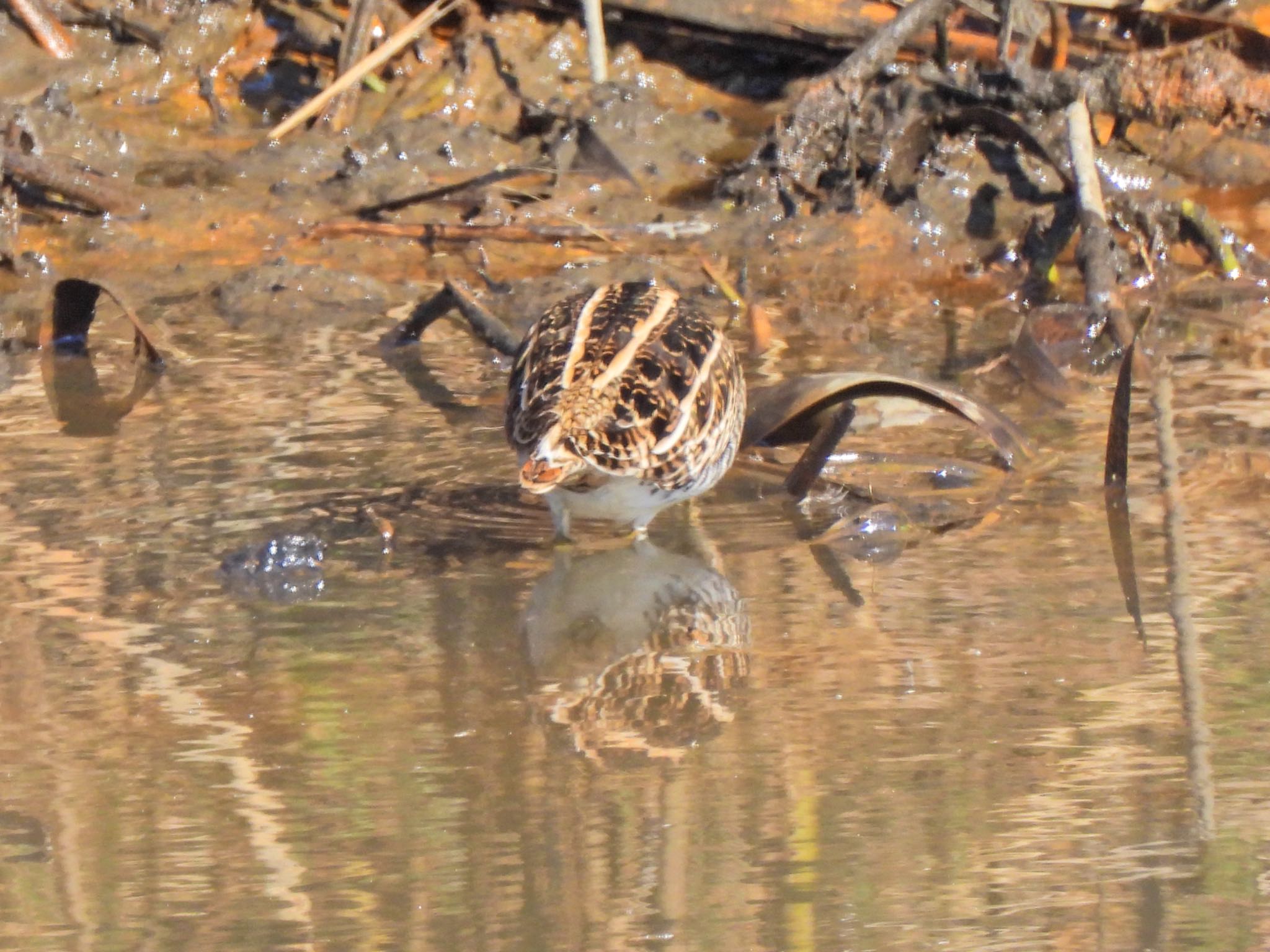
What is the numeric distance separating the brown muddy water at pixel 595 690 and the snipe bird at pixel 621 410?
0.20 metres

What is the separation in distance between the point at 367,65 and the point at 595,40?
0.99 metres

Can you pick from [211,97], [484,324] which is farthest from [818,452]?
[211,97]

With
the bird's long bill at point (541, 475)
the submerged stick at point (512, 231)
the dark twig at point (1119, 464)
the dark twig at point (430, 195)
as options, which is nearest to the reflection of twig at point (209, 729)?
the bird's long bill at point (541, 475)

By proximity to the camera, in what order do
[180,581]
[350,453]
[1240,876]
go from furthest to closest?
[350,453]
[180,581]
[1240,876]

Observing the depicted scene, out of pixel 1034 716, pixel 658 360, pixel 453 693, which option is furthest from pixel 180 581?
pixel 1034 716

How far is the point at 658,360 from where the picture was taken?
448cm

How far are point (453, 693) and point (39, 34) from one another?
5.85 meters

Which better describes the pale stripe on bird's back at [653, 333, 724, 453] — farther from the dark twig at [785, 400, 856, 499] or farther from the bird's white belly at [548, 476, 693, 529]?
the dark twig at [785, 400, 856, 499]

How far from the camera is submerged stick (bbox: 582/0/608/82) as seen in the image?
326 inches

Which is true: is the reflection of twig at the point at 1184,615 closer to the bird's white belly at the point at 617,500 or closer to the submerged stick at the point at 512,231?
the bird's white belly at the point at 617,500

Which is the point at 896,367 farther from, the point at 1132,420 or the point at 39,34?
the point at 39,34

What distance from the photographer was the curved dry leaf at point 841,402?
496 centimetres

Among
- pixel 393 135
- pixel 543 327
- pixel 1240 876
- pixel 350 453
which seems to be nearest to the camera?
pixel 1240 876

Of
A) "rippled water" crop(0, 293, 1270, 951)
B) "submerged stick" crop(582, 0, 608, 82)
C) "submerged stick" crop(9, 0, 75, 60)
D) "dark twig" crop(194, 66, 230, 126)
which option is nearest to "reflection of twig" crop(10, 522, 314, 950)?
"rippled water" crop(0, 293, 1270, 951)
